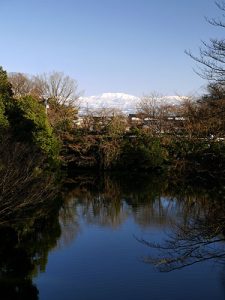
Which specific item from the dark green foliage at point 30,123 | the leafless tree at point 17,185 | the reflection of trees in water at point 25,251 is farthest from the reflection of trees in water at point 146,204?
the dark green foliage at point 30,123

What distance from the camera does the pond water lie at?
9.95 metres

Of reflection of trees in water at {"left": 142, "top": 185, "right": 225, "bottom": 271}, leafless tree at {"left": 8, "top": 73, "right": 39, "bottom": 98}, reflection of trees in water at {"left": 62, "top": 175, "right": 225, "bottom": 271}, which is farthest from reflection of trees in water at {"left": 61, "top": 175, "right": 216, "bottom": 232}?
leafless tree at {"left": 8, "top": 73, "right": 39, "bottom": 98}

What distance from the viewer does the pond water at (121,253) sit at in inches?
392

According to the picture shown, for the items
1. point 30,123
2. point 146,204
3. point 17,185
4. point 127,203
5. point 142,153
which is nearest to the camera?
point 17,185

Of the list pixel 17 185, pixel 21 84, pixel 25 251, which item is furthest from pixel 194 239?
pixel 21 84

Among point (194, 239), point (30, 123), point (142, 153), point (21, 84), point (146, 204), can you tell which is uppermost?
point (21, 84)

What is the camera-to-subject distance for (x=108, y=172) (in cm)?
3391

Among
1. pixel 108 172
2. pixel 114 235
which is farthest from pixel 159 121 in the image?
pixel 114 235

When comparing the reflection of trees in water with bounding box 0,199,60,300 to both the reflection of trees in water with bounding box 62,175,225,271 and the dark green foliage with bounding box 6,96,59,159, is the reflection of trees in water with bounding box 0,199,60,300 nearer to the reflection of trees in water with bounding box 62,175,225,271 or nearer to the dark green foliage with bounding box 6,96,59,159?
the reflection of trees in water with bounding box 62,175,225,271

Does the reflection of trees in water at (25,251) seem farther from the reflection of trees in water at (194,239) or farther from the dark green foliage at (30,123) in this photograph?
the dark green foliage at (30,123)

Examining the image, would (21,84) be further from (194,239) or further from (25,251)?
(194,239)

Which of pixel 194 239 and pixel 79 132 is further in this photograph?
pixel 79 132

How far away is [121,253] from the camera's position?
13.2 m

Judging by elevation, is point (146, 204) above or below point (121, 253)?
above
